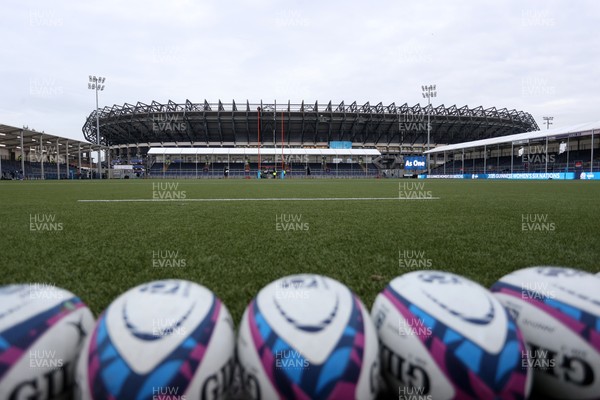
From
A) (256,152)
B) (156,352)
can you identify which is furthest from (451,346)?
(256,152)

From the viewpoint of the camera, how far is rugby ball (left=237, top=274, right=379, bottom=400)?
124 cm

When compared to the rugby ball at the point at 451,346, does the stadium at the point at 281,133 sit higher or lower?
higher

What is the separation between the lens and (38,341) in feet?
4.36

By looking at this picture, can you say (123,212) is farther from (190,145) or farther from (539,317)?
(190,145)

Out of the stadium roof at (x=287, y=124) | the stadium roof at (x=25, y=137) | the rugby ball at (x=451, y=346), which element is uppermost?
the stadium roof at (x=287, y=124)

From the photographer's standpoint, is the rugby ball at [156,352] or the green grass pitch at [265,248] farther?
the green grass pitch at [265,248]

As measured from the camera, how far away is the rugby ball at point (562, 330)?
1.40 metres

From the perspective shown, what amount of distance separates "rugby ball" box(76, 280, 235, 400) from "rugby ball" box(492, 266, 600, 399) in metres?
1.20

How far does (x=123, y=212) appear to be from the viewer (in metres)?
7.25

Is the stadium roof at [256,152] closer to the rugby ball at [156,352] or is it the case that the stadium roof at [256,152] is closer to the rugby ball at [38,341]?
the rugby ball at [38,341]

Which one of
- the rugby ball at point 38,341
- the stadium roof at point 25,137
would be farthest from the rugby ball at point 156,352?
the stadium roof at point 25,137

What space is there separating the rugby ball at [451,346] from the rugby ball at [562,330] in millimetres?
174

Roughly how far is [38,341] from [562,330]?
2.04m

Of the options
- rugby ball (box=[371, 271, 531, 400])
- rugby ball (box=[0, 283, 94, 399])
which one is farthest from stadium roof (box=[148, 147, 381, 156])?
rugby ball (box=[371, 271, 531, 400])
